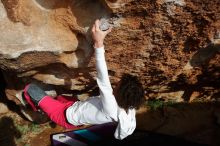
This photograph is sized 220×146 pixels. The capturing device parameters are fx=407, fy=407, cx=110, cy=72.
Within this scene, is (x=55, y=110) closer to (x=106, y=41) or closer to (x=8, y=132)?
(x=106, y=41)

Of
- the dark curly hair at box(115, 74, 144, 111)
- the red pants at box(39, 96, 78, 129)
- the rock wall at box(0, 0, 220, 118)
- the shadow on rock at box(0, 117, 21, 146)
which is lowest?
the shadow on rock at box(0, 117, 21, 146)

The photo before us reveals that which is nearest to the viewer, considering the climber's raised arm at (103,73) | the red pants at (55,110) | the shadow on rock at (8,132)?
the climber's raised arm at (103,73)

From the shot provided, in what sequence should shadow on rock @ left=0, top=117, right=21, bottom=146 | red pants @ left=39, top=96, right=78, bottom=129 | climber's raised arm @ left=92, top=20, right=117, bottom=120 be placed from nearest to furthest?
climber's raised arm @ left=92, top=20, right=117, bottom=120
red pants @ left=39, top=96, right=78, bottom=129
shadow on rock @ left=0, top=117, right=21, bottom=146

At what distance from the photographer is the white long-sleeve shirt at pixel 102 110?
3.27 meters

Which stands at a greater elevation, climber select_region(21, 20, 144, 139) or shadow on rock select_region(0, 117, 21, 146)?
climber select_region(21, 20, 144, 139)

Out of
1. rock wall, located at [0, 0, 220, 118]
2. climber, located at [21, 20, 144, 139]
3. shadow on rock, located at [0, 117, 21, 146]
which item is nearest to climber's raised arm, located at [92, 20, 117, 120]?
climber, located at [21, 20, 144, 139]

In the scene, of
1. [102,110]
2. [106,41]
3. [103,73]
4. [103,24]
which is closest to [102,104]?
[102,110]

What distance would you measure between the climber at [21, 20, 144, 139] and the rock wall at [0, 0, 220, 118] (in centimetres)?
20

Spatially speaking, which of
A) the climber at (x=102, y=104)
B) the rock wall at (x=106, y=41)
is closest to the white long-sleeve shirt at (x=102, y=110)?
the climber at (x=102, y=104)

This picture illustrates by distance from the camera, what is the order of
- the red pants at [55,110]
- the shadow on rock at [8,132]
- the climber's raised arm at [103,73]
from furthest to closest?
1. the shadow on rock at [8,132]
2. the red pants at [55,110]
3. the climber's raised arm at [103,73]

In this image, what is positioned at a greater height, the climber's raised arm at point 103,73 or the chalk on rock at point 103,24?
the chalk on rock at point 103,24

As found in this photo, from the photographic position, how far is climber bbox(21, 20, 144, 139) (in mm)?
3252

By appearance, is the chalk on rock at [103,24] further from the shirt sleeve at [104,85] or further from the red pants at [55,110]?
the red pants at [55,110]

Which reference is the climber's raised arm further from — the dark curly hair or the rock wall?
the rock wall
